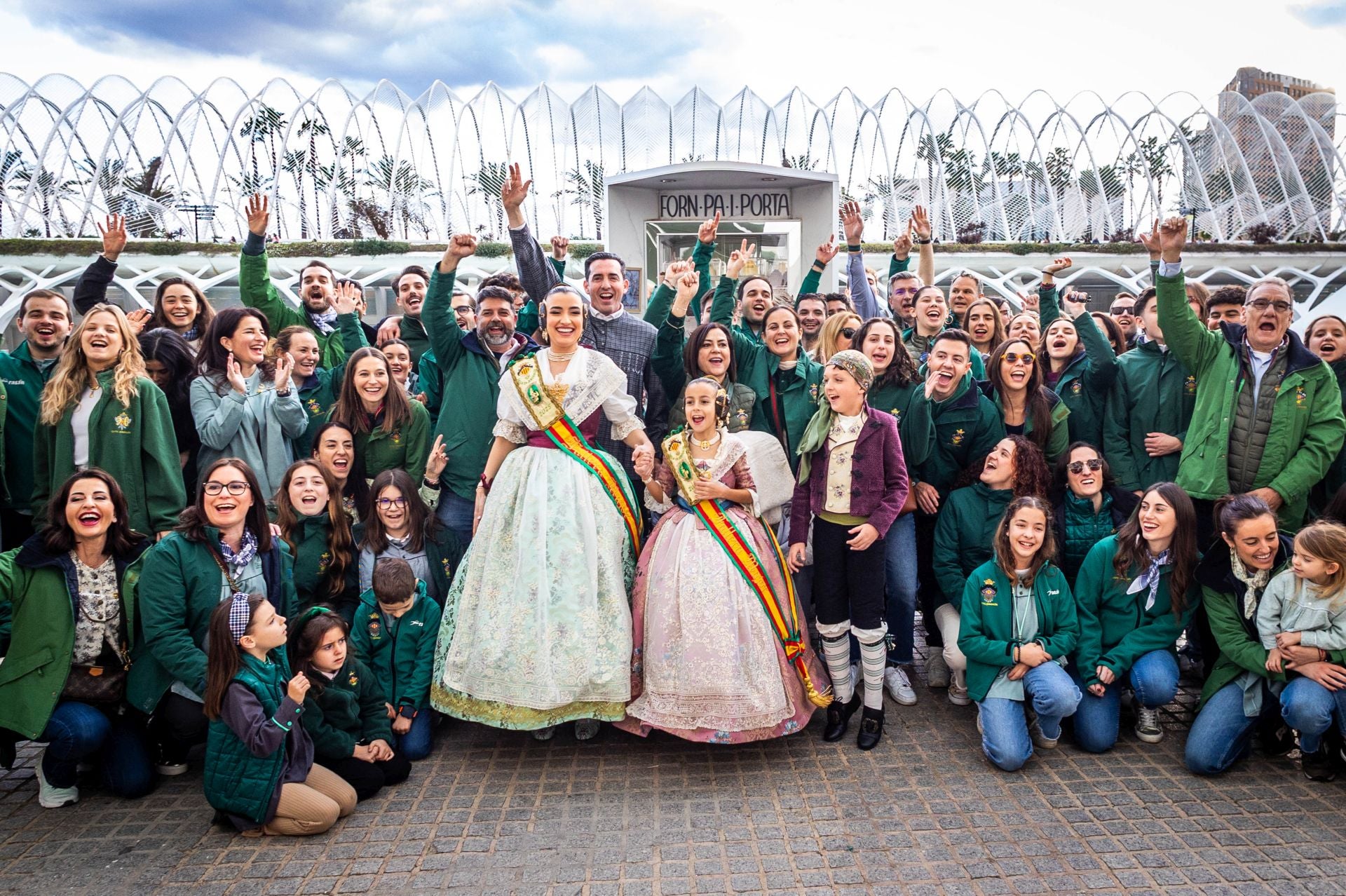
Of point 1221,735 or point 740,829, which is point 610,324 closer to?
point 740,829

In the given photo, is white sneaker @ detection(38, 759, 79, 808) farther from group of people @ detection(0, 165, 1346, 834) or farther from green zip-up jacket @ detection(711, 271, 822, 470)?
green zip-up jacket @ detection(711, 271, 822, 470)

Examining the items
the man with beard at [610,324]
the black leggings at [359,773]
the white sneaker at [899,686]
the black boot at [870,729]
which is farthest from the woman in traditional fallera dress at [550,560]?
the white sneaker at [899,686]

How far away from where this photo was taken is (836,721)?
407 cm

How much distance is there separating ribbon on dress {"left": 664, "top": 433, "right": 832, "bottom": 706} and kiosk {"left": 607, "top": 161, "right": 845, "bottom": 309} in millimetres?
4422

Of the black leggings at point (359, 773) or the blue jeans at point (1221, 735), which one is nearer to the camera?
the black leggings at point (359, 773)

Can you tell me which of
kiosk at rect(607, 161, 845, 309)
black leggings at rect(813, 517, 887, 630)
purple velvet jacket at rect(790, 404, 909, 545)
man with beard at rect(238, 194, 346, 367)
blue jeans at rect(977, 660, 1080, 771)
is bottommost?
blue jeans at rect(977, 660, 1080, 771)

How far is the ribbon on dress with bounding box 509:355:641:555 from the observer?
13.3ft

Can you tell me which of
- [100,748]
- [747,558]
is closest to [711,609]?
[747,558]

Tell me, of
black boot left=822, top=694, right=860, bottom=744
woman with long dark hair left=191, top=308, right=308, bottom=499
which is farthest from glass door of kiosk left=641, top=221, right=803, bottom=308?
black boot left=822, top=694, right=860, bottom=744

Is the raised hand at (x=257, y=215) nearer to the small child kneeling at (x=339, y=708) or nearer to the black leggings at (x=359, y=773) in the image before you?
the small child kneeling at (x=339, y=708)

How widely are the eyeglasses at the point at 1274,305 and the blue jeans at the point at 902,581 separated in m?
2.06

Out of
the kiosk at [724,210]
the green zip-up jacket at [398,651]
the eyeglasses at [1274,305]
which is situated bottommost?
the green zip-up jacket at [398,651]

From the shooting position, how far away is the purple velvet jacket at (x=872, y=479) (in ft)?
13.3

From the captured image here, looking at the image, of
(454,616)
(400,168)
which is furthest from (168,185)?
(454,616)
